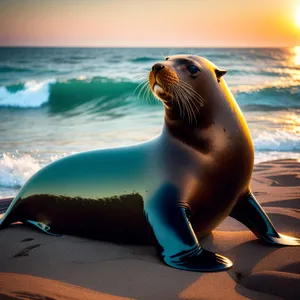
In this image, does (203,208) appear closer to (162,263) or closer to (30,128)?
(162,263)

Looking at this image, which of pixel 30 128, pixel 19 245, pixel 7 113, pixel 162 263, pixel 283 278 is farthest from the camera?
pixel 7 113

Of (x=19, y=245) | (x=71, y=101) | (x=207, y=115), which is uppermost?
(x=207, y=115)

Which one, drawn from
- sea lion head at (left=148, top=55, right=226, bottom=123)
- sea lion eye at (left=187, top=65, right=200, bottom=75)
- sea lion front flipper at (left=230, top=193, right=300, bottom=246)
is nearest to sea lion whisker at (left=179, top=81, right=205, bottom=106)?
sea lion head at (left=148, top=55, right=226, bottom=123)

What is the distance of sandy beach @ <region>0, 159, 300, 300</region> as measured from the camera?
293cm

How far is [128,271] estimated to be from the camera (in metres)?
3.27

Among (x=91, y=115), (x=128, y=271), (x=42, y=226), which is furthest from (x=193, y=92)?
(x=91, y=115)

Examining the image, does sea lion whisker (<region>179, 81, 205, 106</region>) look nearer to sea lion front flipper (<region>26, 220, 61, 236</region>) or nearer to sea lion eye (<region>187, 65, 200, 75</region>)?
sea lion eye (<region>187, 65, 200, 75</region>)

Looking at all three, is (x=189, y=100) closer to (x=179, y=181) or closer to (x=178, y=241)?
(x=179, y=181)

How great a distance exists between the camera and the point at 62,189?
407 centimetres

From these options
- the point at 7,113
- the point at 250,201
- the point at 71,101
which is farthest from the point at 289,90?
the point at 250,201

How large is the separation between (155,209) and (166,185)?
0.71ft

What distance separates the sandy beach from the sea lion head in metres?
1.17

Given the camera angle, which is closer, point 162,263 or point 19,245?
point 162,263

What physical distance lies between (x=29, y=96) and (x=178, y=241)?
2172 centimetres
